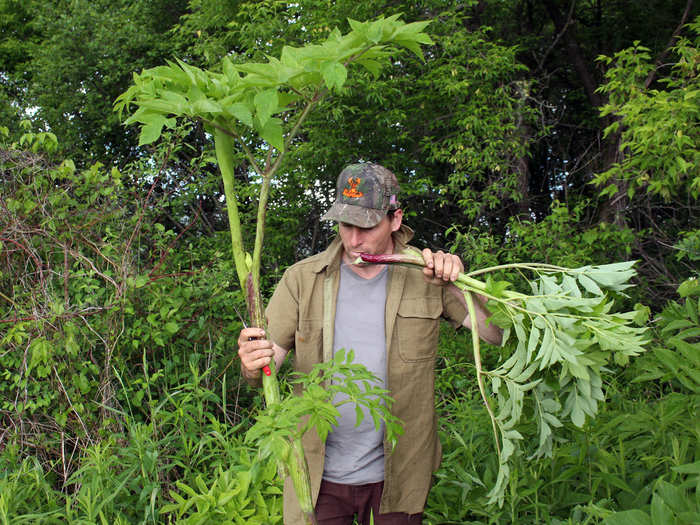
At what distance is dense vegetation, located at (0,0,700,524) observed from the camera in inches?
108

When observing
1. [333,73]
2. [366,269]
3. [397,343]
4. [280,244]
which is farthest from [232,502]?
[280,244]

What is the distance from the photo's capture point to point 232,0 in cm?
916

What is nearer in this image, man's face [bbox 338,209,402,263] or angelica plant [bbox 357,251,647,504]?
angelica plant [bbox 357,251,647,504]

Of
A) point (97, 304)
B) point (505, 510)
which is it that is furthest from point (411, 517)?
point (97, 304)

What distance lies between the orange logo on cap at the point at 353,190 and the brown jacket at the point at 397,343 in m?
0.23

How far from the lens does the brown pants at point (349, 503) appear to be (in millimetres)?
2148

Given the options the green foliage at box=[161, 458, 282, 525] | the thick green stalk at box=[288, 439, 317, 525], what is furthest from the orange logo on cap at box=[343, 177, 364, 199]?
the green foliage at box=[161, 458, 282, 525]

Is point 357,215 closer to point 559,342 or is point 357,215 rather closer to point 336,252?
point 336,252

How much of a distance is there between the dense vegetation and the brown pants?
0.50 metres

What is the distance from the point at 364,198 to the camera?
7.02 ft

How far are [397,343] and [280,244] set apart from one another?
6872 mm

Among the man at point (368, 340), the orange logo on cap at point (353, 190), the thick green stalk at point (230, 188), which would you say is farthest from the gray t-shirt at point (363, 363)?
the thick green stalk at point (230, 188)

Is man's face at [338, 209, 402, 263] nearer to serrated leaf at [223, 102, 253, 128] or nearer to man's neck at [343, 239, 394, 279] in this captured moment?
man's neck at [343, 239, 394, 279]

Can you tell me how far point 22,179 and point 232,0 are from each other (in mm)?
5788
